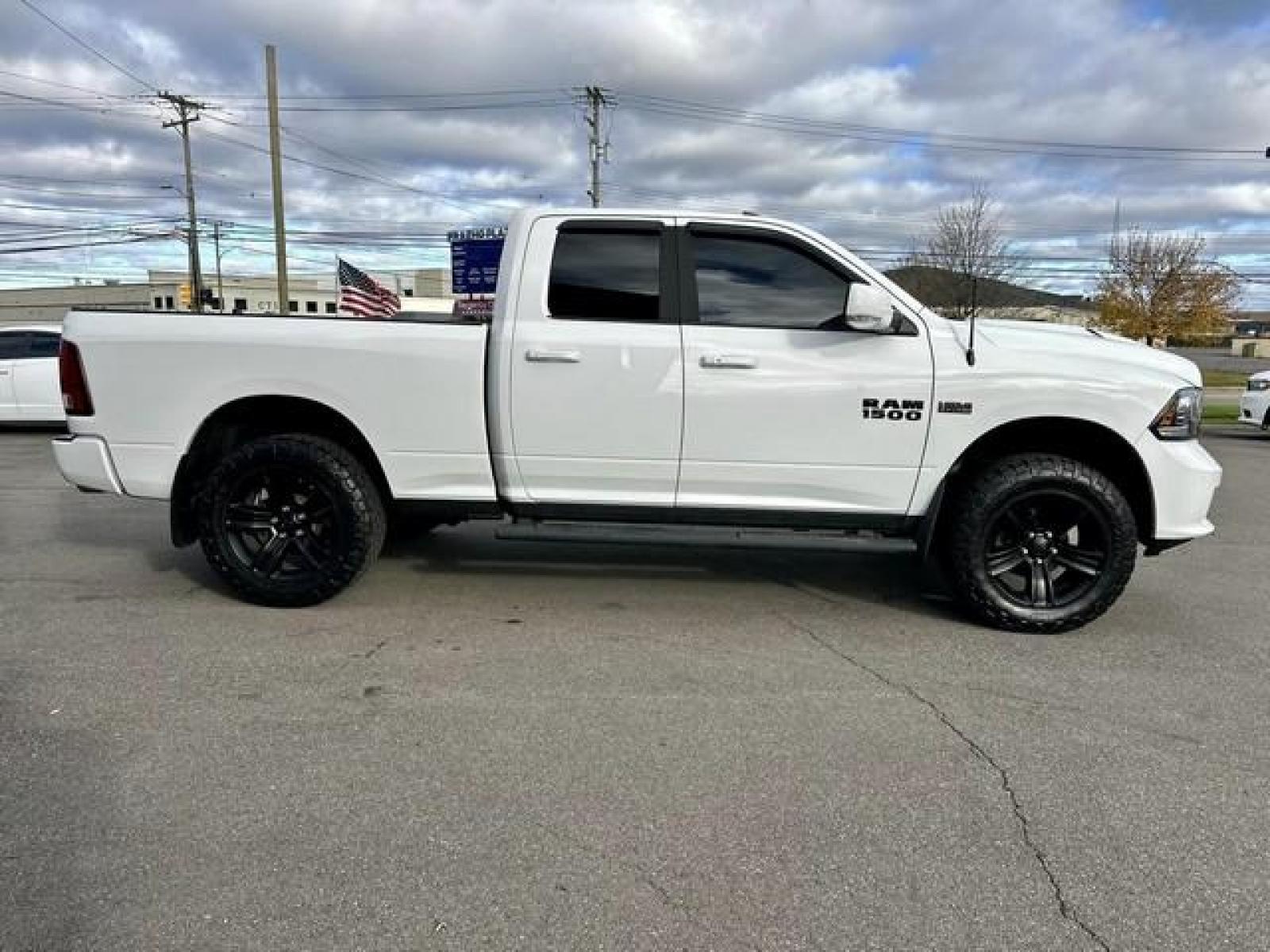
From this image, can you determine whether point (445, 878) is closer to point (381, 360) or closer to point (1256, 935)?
point (1256, 935)

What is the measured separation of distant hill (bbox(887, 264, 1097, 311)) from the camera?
7282 millimetres

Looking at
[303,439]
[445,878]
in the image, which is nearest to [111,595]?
[303,439]

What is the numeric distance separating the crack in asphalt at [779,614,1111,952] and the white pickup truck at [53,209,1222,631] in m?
0.65

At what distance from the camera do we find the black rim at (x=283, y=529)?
4891mm

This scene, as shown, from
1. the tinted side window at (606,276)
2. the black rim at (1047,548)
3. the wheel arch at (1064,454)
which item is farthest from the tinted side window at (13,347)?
the black rim at (1047,548)

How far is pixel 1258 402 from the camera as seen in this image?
1497 centimetres

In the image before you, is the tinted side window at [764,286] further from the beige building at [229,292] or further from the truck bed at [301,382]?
the beige building at [229,292]

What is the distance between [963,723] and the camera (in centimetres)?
362

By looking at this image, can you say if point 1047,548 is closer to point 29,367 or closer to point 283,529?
point 283,529

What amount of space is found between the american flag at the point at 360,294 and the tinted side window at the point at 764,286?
507 inches

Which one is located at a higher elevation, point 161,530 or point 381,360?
point 381,360

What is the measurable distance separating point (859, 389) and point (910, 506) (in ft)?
2.24

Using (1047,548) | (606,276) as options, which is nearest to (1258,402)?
(1047,548)

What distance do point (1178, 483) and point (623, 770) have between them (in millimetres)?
3194
